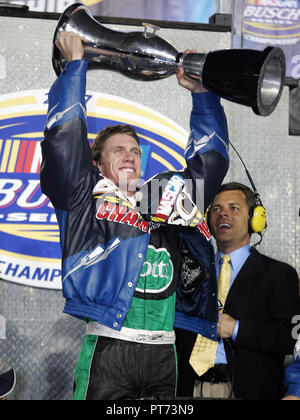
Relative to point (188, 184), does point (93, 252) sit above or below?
below

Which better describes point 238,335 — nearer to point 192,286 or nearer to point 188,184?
point 192,286

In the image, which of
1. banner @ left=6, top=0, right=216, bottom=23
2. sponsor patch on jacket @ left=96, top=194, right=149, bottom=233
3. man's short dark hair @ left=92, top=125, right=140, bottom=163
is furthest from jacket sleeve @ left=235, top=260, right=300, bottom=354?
banner @ left=6, top=0, right=216, bottom=23

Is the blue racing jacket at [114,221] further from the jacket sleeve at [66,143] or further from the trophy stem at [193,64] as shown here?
the trophy stem at [193,64]

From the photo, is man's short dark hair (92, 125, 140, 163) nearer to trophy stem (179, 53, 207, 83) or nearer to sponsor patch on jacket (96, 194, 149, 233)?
sponsor patch on jacket (96, 194, 149, 233)

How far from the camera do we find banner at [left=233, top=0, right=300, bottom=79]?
5133 millimetres

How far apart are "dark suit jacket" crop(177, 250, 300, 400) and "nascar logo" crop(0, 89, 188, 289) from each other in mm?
664

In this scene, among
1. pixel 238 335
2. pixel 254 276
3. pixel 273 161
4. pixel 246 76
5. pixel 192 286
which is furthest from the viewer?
pixel 273 161

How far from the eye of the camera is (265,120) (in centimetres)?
303

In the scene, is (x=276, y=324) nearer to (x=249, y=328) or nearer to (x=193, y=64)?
(x=249, y=328)

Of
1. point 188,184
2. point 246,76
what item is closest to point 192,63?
point 246,76

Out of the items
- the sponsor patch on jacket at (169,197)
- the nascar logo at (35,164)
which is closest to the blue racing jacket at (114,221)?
the sponsor patch on jacket at (169,197)

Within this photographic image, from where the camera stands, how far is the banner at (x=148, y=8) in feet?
14.7

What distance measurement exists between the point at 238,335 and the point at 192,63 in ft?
3.56

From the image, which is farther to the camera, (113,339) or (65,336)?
(65,336)
